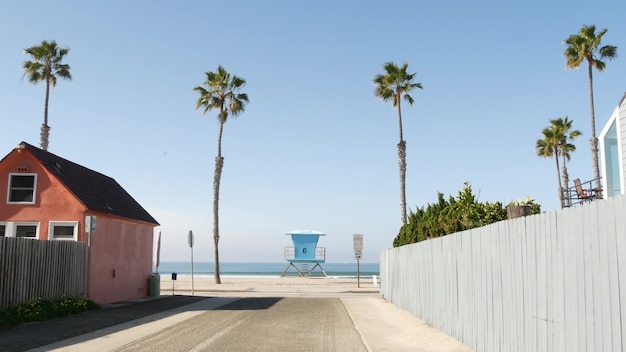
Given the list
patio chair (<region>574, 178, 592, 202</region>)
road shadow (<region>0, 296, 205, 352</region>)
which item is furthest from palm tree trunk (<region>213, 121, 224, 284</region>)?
patio chair (<region>574, 178, 592, 202</region>)

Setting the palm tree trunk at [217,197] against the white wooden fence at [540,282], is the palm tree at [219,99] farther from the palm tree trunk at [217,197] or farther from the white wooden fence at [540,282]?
the white wooden fence at [540,282]

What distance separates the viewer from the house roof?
22.3m

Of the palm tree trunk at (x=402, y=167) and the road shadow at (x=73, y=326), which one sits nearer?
the road shadow at (x=73, y=326)

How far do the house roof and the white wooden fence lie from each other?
14483 millimetres

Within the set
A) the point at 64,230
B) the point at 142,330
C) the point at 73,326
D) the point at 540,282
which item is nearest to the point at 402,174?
the point at 64,230

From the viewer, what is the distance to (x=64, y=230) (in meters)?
22.1

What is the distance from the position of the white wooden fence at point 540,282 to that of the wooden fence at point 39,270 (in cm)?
1153

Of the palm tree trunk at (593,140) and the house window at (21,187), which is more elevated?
the palm tree trunk at (593,140)

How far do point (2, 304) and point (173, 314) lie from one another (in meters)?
4.75

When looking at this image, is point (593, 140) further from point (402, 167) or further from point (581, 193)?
point (581, 193)

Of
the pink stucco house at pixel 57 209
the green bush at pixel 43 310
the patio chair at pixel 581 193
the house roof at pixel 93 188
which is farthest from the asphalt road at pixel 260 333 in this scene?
the patio chair at pixel 581 193

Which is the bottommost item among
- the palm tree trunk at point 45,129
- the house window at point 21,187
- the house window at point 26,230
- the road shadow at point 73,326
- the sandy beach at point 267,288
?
the sandy beach at point 267,288

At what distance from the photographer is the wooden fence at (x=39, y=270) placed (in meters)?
16.5

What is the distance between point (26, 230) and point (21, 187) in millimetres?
1588
